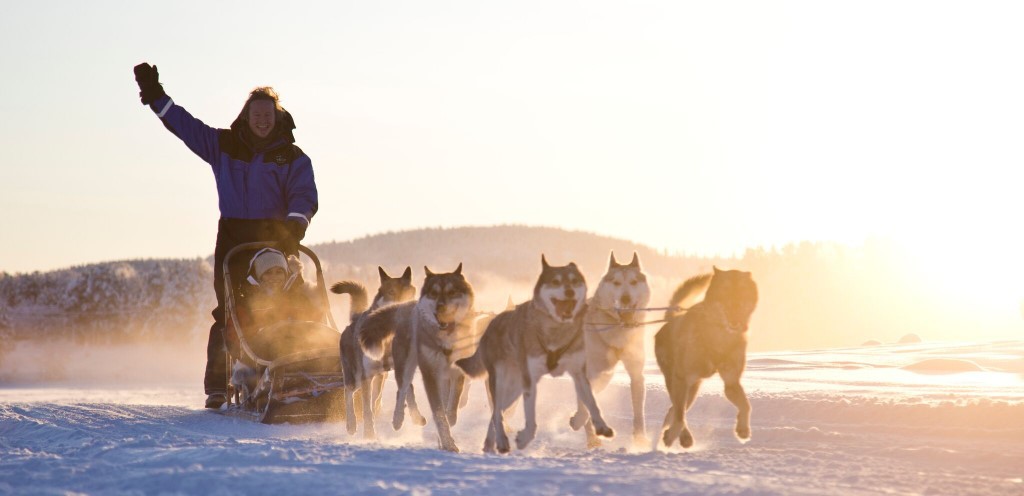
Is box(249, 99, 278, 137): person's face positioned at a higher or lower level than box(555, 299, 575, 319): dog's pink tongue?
higher

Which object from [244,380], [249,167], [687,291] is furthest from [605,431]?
[249,167]

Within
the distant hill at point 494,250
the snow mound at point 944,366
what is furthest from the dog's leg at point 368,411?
the distant hill at point 494,250

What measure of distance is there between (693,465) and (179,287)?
858 inches

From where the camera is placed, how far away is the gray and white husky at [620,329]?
8070 mm

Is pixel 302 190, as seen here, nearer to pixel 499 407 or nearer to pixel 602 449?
pixel 499 407

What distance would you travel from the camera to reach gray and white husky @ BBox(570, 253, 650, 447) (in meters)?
8.07

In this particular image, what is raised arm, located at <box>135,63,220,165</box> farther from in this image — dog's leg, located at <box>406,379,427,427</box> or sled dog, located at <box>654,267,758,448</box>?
sled dog, located at <box>654,267,758,448</box>

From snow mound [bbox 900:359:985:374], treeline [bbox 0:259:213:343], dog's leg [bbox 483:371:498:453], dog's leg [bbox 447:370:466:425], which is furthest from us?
treeline [bbox 0:259:213:343]

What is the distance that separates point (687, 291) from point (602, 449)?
1.26m

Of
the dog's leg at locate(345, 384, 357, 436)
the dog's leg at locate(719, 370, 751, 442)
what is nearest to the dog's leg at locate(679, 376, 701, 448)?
the dog's leg at locate(719, 370, 751, 442)

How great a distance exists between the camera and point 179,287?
26.1 meters

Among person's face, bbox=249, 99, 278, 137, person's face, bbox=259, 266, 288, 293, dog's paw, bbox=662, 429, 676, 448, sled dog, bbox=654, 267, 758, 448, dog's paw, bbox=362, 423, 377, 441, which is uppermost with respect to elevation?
person's face, bbox=249, 99, 278, 137

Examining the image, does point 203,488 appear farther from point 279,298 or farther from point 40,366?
point 40,366

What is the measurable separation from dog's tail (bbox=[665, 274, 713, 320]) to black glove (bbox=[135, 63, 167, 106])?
17.7ft
